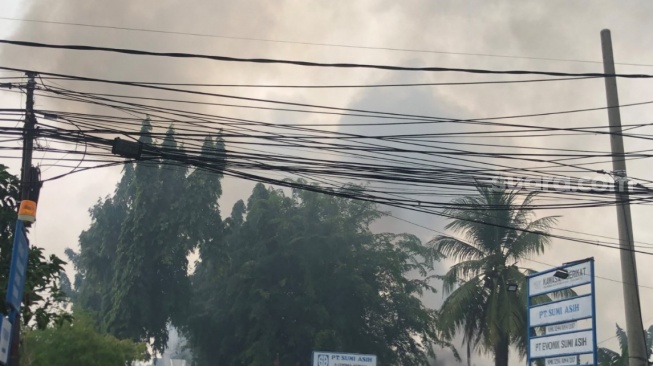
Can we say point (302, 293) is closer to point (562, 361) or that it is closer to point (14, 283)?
point (562, 361)

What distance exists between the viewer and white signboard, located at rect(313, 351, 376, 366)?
1485 inches

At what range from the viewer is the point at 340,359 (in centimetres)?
3825

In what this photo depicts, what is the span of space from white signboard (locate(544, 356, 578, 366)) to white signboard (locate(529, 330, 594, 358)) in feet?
0.44

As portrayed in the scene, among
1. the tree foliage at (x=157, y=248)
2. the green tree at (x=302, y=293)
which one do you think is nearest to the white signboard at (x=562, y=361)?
the green tree at (x=302, y=293)

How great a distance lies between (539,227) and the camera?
38.3 meters

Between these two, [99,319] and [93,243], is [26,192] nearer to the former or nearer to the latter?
[99,319]

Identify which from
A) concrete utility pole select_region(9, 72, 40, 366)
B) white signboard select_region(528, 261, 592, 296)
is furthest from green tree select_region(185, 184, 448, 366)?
concrete utility pole select_region(9, 72, 40, 366)

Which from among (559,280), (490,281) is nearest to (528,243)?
(490,281)

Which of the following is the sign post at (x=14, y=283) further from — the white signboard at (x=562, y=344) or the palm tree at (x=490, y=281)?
the palm tree at (x=490, y=281)

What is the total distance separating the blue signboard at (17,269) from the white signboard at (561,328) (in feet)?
45.4

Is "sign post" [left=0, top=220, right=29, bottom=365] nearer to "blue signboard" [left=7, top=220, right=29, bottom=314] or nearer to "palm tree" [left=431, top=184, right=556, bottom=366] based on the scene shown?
"blue signboard" [left=7, top=220, right=29, bottom=314]

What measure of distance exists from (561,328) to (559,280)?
1231 mm

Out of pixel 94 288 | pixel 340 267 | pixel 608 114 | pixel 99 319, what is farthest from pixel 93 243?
pixel 608 114

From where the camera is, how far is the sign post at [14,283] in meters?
11.7
